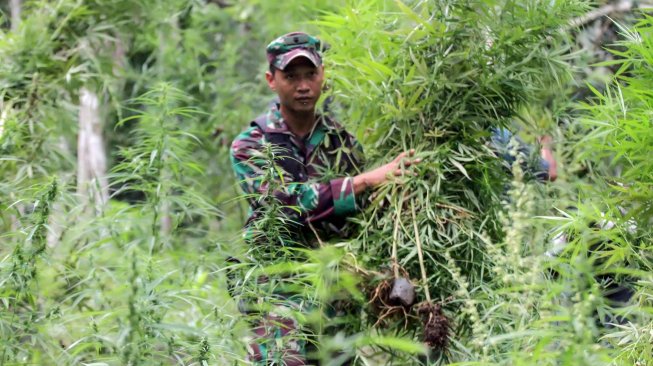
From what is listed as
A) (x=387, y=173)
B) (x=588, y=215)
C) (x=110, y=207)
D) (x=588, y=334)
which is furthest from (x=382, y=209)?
(x=588, y=334)

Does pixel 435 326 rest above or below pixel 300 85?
below

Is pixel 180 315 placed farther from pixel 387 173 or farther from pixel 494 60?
pixel 494 60

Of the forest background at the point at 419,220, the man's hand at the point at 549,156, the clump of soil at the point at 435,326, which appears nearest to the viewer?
the forest background at the point at 419,220

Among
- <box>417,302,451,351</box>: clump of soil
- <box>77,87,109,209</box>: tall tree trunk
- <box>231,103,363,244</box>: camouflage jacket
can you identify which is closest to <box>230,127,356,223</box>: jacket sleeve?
<box>231,103,363,244</box>: camouflage jacket

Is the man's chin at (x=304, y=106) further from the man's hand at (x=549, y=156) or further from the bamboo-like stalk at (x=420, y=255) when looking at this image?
the man's hand at (x=549, y=156)

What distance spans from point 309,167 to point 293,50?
0.57 meters

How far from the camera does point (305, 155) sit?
5.64 m

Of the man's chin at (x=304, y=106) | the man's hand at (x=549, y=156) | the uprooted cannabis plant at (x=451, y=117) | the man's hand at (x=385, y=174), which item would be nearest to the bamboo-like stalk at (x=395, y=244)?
the uprooted cannabis plant at (x=451, y=117)

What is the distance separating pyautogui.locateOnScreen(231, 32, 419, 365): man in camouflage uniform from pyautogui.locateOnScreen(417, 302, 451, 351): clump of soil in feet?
1.83

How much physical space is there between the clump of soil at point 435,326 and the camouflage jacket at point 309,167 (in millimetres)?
653

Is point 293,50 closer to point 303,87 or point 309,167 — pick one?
point 303,87

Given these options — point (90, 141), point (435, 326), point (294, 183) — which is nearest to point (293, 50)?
point (294, 183)

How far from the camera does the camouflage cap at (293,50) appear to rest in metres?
5.59

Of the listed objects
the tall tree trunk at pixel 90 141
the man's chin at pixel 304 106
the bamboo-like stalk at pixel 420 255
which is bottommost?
the tall tree trunk at pixel 90 141
